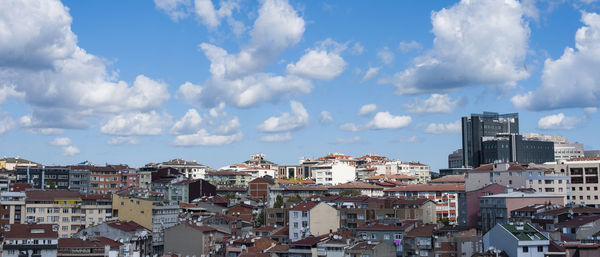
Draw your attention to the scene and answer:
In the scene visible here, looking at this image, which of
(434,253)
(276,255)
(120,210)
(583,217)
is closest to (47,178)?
(120,210)

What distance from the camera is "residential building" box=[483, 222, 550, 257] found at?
4669 centimetres

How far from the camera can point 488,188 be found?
73188mm

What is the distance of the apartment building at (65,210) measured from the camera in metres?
77.0

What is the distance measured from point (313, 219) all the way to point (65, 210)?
28.0 metres

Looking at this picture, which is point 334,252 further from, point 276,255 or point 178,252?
point 178,252

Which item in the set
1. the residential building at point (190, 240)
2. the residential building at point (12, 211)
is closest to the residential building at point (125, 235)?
the residential building at point (190, 240)

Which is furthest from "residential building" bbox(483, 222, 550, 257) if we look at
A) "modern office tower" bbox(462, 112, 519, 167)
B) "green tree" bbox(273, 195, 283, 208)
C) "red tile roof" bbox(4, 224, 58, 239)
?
"modern office tower" bbox(462, 112, 519, 167)

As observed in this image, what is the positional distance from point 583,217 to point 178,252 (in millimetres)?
34475

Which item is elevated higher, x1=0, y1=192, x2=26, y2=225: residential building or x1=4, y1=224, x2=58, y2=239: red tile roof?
x1=0, y1=192, x2=26, y2=225: residential building

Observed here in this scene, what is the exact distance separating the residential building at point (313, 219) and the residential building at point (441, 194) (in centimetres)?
2205

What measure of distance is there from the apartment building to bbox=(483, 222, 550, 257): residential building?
4342 cm

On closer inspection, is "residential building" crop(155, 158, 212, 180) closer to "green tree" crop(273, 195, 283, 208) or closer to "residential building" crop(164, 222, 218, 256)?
"green tree" crop(273, 195, 283, 208)

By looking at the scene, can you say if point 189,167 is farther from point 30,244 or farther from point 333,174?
point 30,244

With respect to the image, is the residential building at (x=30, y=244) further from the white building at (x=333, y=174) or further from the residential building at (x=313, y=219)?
the white building at (x=333, y=174)
